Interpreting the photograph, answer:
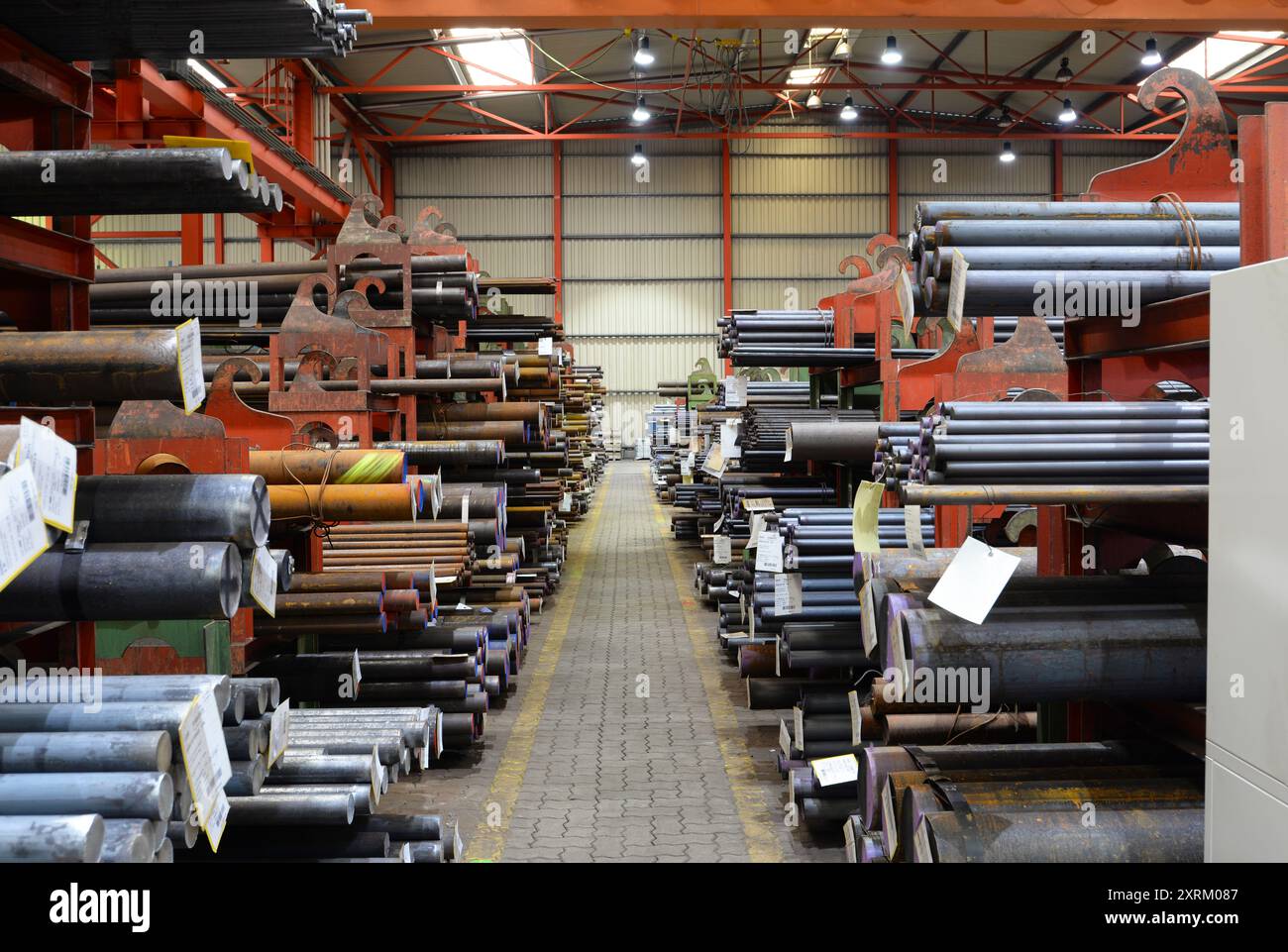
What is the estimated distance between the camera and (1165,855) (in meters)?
2.39

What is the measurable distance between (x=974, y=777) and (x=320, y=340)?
494 cm

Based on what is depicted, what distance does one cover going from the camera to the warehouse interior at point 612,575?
2.00 m

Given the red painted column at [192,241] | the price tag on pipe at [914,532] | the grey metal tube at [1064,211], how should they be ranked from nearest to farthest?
the grey metal tube at [1064,211] < the price tag on pipe at [914,532] < the red painted column at [192,241]

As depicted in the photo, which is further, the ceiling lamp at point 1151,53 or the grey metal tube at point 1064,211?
the ceiling lamp at point 1151,53

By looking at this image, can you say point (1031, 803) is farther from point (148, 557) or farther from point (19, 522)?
point (19, 522)

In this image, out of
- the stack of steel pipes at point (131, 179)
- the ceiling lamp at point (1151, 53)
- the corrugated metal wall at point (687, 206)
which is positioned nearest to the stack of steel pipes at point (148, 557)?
the stack of steel pipes at point (131, 179)

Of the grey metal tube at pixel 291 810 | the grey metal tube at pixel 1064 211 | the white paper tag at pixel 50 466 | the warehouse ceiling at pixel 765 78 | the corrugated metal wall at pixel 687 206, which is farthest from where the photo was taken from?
the corrugated metal wall at pixel 687 206

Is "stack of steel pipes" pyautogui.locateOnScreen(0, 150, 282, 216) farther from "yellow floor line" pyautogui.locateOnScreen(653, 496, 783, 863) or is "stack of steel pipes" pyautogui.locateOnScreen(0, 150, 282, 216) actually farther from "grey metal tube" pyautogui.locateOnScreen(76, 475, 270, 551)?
"yellow floor line" pyautogui.locateOnScreen(653, 496, 783, 863)

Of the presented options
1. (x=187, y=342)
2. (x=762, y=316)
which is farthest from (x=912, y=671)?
(x=762, y=316)

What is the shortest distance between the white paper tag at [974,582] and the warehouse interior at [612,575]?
0.6 inches

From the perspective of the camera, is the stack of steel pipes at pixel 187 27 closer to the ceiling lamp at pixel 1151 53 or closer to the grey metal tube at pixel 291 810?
the grey metal tube at pixel 291 810

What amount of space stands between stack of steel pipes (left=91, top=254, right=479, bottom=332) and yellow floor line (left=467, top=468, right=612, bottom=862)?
2202 mm

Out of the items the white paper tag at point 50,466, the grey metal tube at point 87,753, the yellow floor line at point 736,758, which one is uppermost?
the white paper tag at point 50,466

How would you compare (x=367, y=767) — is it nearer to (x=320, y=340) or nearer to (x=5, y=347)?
(x=5, y=347)
